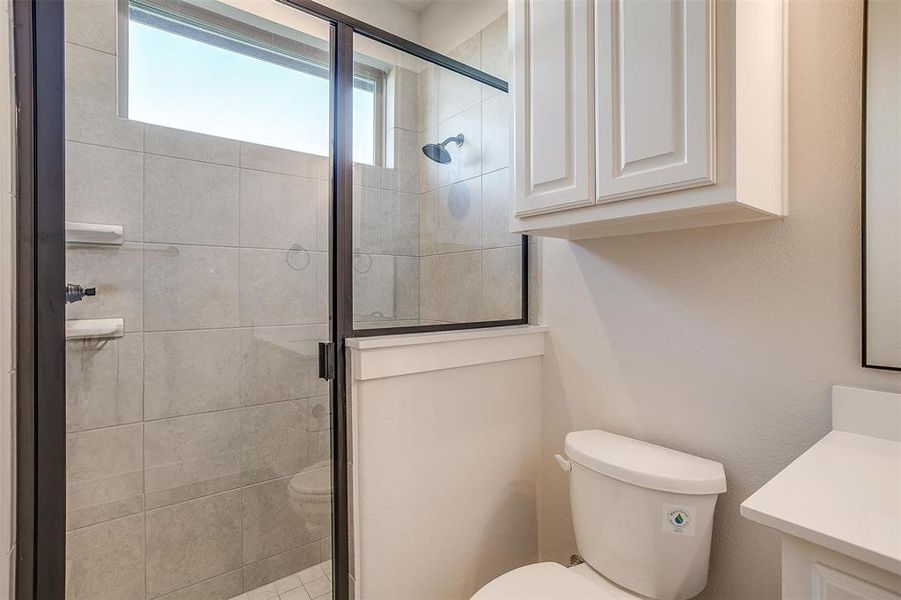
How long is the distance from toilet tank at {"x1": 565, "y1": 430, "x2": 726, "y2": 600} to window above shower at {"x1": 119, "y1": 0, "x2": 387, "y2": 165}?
1.13m

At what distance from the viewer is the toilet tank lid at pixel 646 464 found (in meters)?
1.09

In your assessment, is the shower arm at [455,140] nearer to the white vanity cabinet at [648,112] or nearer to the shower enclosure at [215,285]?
the shower enclosure at [215,285]

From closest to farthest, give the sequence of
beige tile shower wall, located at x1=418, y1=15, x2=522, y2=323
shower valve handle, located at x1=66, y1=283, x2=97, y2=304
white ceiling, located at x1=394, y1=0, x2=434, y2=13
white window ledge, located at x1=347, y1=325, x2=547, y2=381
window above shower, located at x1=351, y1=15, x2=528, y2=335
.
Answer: shower valve handle, located at x1=66, y1=283, x2=97, y2=304
white window ledge, located at x1=347, y1=325, x2=547, y2=381
window above shower, located at x1=351, y1=15, x2=528, y2=335
beige tile shower wall, located at x1=418, y1=15, x2=522, y2=323
white ceiling, located at x1=394, y1=0, x2=434, y2=13

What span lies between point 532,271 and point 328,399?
89 cm

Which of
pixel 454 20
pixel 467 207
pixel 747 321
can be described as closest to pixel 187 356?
pixel 467 207

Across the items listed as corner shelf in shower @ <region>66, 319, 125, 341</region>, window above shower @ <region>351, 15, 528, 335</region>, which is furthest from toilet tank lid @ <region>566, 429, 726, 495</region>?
corner shelf in shower @ <region>66, 319, 125, 341</region>

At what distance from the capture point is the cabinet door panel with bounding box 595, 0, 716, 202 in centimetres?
91

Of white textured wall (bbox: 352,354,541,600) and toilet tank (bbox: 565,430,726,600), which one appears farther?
white textured wall (bbox: 352,354,541,600)

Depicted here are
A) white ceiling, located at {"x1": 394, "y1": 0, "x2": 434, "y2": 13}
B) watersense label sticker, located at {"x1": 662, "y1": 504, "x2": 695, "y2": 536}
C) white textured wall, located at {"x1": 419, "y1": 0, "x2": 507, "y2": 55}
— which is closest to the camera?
watersense label sticker, located at {"x1": 662, "y1": 504, "x2": 695, "y2": 536}

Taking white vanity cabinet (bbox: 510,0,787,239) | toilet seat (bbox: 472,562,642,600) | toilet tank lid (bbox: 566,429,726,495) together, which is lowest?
toilet seat (bbox: 472,562,642,600)

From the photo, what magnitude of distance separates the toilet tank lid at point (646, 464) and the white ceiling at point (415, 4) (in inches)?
84.1

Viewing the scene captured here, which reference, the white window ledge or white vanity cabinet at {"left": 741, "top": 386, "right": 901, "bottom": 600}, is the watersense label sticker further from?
the white window ledge

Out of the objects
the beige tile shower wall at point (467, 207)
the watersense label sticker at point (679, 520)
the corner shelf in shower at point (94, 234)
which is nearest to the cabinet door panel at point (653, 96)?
the beige tile shower wall at point (467, 207)

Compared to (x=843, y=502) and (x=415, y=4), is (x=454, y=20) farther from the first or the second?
(x=843, y=502)
